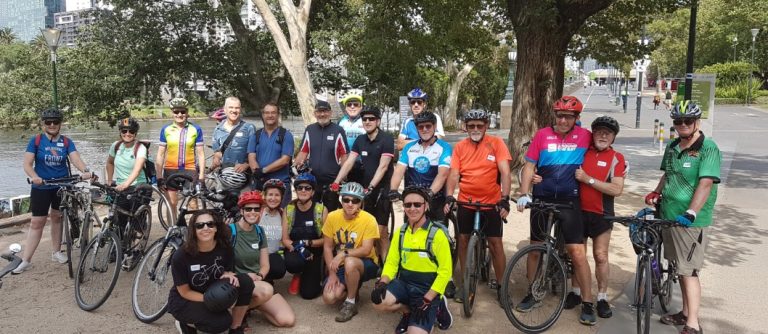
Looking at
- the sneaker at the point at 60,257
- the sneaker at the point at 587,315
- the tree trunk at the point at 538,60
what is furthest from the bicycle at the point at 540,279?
the tree trunk at the point at 538,60

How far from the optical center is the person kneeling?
4.30 metres

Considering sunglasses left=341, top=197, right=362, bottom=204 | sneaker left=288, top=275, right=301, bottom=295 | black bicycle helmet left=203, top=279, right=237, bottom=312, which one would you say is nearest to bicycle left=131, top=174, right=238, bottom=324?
black bicycle helmet left=203, top=279, right=237, bottom=312

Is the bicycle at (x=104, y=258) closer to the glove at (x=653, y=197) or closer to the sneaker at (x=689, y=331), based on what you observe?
the glove at (x=653, y=197)

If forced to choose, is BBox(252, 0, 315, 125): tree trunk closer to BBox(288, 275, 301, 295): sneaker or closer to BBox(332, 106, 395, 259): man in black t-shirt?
BBox(332, 106, 395, 259): man in black t-shirt

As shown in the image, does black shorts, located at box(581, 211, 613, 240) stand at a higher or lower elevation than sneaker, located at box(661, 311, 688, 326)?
higher

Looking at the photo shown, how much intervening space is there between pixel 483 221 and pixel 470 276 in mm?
533

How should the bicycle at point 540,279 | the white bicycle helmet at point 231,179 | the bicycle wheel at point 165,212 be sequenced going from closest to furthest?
the bicycle at point 540,279
the white bicycle helmet at point 231,179
the bicycle wheel at point 165,212

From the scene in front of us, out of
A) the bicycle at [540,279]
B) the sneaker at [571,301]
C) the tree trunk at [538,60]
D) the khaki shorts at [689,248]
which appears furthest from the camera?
the tree trunk at [538,60]

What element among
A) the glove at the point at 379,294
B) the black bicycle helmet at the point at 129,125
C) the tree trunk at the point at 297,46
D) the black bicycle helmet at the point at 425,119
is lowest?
the glove at the point at 379,294

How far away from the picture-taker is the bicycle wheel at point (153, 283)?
15.5 ft

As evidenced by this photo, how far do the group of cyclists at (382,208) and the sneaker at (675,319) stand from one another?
11 millimetres

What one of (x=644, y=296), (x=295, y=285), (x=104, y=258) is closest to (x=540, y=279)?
(x=644, y=296)

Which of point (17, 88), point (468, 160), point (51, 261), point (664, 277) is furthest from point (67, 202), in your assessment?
point (17, 88)

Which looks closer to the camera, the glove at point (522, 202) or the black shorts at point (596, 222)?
the glove at point (522, 202)
